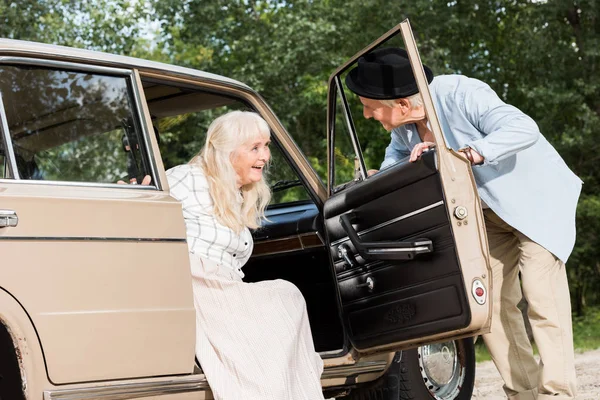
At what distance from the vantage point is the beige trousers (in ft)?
14.0

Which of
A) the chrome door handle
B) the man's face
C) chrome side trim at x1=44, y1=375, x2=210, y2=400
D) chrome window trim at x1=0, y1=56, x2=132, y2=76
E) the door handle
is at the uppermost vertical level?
chrome window trim at x1=0, y1=56, x2=132, y2=76

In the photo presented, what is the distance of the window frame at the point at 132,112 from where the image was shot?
346cm

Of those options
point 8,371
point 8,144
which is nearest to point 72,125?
point 8,144

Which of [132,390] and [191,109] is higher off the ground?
[191,109]

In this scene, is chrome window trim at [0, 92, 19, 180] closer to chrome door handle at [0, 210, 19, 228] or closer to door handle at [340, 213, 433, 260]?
chrome door handle at [0, 210, 19, 228]

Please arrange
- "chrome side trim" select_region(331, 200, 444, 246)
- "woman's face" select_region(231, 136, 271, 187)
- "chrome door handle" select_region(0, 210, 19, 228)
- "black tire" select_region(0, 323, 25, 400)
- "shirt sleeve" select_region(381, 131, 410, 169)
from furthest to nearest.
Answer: "shirt sleeve" select_region(381, 131, 410, 169) → "woman's face" select_region(231, 136, 271, 187) → "chrome side trim" select_region(331, 200, 444, 246) → "black tire" select_region(0, 323, 25, 400) → "chrome door handle" select_region(0, 210, 19, 228)

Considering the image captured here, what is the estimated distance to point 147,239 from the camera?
12.0 feet

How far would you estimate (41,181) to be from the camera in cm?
354

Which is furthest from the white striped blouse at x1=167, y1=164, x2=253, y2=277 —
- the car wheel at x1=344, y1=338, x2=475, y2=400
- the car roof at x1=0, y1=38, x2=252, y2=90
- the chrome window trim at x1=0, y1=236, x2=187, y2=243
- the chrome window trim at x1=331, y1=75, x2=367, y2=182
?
the car wheel at x1=344, y1=338, x2=475, y2=400

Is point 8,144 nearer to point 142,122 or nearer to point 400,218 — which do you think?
point 142,122

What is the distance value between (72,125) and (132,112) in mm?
275

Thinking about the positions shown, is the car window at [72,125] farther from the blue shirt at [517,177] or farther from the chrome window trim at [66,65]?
the blue shirt at [517,177]

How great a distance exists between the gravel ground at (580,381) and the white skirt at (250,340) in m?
2.86

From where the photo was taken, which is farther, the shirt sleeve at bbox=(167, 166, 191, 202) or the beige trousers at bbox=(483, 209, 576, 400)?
the beige trousers at bbox=(483, 209, 576, 400)
